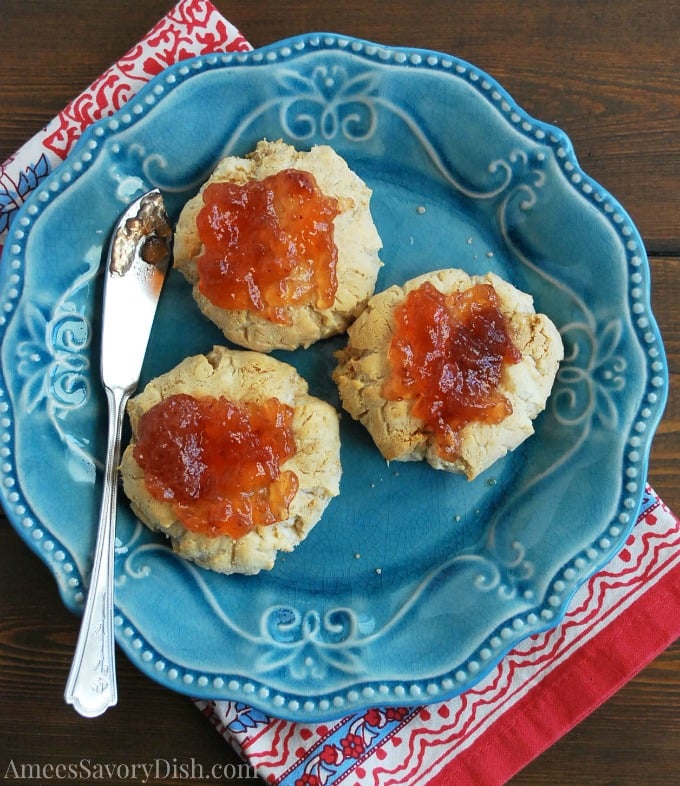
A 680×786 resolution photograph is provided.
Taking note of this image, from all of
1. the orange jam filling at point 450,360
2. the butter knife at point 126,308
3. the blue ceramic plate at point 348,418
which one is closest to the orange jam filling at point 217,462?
the butter knife at point 126,308

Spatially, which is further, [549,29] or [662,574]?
[549,29]

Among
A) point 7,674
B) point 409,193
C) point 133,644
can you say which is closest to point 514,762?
point 133,644

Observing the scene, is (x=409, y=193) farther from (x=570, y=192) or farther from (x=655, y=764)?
(x=655, y=764)

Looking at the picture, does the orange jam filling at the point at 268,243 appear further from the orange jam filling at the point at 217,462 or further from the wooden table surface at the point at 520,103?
the wooden table surface at the point at 520,103

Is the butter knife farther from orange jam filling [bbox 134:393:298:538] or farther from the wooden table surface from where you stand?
the wooden table surface

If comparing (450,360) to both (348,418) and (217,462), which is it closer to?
(348,418)

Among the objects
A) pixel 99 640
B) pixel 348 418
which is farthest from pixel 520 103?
pixel 99 640
